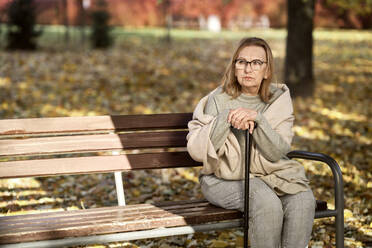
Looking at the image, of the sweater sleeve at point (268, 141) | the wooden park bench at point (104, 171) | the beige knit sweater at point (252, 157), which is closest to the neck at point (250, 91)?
the beige knit sweater at point (252, 157)

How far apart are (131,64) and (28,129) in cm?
776

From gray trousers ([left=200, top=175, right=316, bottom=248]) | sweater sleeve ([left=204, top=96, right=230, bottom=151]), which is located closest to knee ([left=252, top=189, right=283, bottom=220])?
gray trousers ([left=200, top=175, right=316, bottom=248])

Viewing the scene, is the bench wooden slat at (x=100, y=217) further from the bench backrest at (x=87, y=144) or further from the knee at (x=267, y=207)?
the bench backrest at (x=87, y=144)

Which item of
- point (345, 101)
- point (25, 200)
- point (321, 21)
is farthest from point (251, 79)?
point (321, 21)

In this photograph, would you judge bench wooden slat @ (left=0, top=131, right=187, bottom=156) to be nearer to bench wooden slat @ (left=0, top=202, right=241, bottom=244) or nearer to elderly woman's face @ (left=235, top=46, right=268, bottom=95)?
bench wooden slat @ (left=0, top=202, right=241, bottom=244)

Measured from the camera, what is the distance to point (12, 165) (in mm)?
3428

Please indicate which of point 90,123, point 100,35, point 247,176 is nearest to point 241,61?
point 247,176

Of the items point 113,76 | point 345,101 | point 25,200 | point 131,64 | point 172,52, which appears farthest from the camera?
point 172,52

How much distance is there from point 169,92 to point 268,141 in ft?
19.9

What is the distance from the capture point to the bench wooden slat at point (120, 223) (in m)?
2.79

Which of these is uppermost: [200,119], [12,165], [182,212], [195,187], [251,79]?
[251,79]

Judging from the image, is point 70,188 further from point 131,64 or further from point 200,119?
point 131,64

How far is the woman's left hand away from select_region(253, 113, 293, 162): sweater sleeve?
5cm

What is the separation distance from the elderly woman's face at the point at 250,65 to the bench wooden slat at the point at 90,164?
2.32 ft
